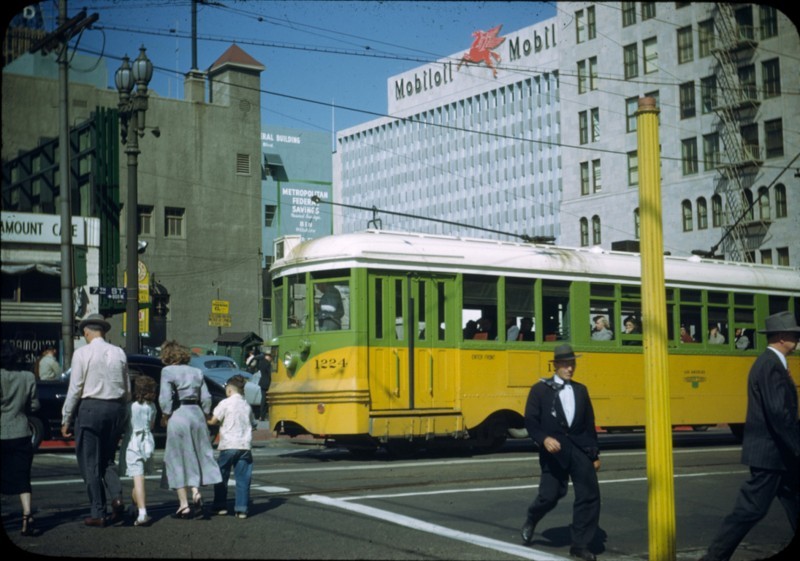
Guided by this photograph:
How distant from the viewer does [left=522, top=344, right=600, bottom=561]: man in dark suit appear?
28.2 feet

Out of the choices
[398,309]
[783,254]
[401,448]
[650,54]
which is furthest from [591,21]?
[398,309]

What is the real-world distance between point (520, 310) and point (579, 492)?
9.22 m

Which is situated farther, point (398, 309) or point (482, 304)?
point (482, 304)

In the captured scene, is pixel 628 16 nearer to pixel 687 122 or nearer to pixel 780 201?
pixel 687 122

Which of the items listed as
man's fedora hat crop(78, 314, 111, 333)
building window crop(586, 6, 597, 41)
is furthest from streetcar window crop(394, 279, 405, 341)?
building window crop(586, 6, 597, 41)

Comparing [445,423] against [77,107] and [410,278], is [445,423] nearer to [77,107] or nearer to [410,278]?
[410,278]

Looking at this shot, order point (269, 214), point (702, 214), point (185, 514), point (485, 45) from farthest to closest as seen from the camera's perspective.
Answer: point (485, 45) < point (269, 214) < point (702, 214) < point (185, 514)

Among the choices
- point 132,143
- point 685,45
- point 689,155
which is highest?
point 685,45

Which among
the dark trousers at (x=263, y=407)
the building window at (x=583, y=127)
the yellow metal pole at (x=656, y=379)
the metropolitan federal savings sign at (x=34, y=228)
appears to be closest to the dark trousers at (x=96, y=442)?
the yellow metal pole at (x=656, y=379)

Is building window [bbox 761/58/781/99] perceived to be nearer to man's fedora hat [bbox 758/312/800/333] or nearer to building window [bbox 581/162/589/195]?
building window [bbox 581/162/589/195]

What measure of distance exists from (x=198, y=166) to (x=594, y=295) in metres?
32.9

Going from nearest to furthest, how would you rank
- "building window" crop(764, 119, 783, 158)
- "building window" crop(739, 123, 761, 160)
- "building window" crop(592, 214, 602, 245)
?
"building window" crop(764, 119, 783, 158) < "building window" crop(739, 123, 761, 160) < "building window" crop(592, 214, 602, 245)

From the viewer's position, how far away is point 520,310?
699 inches

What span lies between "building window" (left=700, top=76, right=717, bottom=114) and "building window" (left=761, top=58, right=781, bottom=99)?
2.77 m
